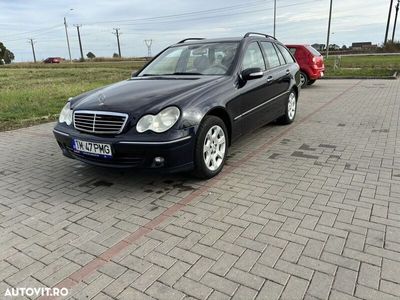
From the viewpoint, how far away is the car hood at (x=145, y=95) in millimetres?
3672

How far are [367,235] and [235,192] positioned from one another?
1378mm

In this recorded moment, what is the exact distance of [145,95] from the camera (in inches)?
154

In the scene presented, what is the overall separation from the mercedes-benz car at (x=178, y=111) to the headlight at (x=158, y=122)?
1 centimetres

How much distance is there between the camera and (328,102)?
9602 mm

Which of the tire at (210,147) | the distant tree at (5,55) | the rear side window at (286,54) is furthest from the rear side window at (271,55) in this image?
the distant tree at (5,55)

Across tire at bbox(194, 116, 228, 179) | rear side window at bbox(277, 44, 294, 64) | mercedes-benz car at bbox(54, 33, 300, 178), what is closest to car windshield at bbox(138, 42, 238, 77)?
mercedes-benz car at bbox(54, 33, 300, 178)

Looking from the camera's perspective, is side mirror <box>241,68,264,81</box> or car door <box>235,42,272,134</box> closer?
side mirror <box>241,68,264,81</box>

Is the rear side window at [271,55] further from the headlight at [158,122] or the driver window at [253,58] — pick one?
the headlight at [158,122]

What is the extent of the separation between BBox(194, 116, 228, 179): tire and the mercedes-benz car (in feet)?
0.04

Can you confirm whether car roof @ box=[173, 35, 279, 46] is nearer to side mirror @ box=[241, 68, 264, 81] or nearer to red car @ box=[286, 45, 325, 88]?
side mirror @ box=[241, 68, 264, 81]

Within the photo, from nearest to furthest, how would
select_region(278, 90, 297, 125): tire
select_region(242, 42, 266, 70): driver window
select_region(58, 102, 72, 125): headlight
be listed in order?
select_region(58, 102, 72, 125): headlight
select_region(242, 42, 266, 70): driver window
select_region(278, 90, 297, 125): tire

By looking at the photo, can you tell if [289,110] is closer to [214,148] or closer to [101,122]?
[214,148]

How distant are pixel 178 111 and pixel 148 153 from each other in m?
0.54

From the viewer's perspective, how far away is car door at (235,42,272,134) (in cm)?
471
